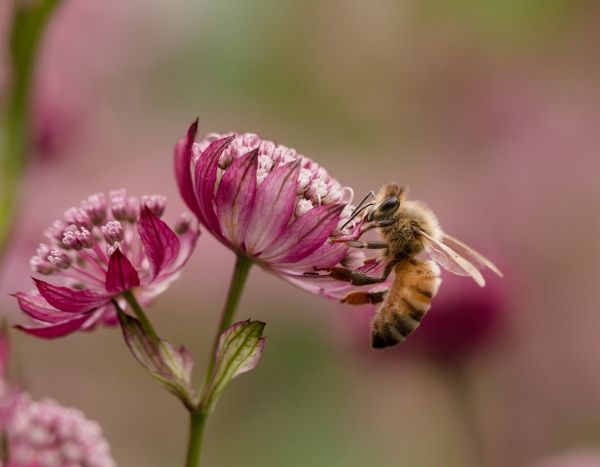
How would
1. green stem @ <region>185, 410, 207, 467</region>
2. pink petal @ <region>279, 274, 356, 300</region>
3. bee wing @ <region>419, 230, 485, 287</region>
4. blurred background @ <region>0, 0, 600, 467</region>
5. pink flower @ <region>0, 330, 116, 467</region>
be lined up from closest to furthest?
green stem @ <region>185, 410, 207, 467</region>, pink flower @ <region>0, 330, 116, 467</region>, pink petal @ <region>279, 274, 356, 300</region>, bee wing @ <region>419, 230, 485, 287</region>, blurred background @ <region>0, 0, 600, 467</region>

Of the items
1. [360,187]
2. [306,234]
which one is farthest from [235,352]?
[360,187]

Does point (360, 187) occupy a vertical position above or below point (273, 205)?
above

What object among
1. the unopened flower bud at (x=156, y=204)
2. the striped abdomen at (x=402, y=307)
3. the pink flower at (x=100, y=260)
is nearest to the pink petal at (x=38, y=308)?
the pink flower at (x=100, y=260)

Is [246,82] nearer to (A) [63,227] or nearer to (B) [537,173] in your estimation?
(B) [537,173]

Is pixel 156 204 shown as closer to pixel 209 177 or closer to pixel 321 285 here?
pixel 209 177

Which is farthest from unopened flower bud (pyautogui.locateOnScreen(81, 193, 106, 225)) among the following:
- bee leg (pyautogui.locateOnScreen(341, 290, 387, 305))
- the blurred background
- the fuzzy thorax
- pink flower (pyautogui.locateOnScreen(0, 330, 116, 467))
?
the blurred background

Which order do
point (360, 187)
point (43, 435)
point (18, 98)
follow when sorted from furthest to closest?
1. point (360, 187)
2. point (18, 98)
3. point (43, 435)

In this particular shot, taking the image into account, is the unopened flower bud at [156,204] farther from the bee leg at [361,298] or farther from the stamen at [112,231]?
the bee leg at [361,298]

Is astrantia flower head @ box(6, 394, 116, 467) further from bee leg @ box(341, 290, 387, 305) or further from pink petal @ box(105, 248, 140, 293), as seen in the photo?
bee leg @ box(341, 290, 387, 305)
